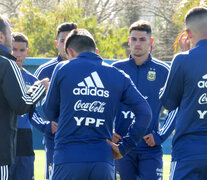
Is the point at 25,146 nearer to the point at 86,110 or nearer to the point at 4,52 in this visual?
the point at 4,52

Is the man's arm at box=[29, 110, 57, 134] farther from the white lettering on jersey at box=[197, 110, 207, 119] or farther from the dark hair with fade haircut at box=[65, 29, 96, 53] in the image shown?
the white lettering on jersey at box=[197, 110, 207, 119]

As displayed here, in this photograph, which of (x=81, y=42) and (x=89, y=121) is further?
(x=81, y=42)

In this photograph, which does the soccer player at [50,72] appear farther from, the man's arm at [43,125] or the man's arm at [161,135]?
the man's arm at [161,135]

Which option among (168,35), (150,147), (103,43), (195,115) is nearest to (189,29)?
(195,115)

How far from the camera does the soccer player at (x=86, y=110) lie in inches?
173

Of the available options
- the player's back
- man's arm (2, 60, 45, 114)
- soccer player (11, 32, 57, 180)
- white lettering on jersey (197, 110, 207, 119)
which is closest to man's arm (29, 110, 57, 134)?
soccer player (11, 32, 57, 180)

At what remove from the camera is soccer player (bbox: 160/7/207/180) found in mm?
4598

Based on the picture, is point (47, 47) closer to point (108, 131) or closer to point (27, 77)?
point (27, 77)

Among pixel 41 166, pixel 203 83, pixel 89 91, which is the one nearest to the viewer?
pixel 89 91

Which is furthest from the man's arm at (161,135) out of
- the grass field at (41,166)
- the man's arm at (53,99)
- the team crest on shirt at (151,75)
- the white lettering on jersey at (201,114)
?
the grass field at (41,166)

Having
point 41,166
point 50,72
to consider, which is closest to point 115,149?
point 50,72

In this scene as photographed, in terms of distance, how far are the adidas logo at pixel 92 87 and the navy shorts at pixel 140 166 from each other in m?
2.08

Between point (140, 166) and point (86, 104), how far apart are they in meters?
2.21

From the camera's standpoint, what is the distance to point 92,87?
→ 177 inches
